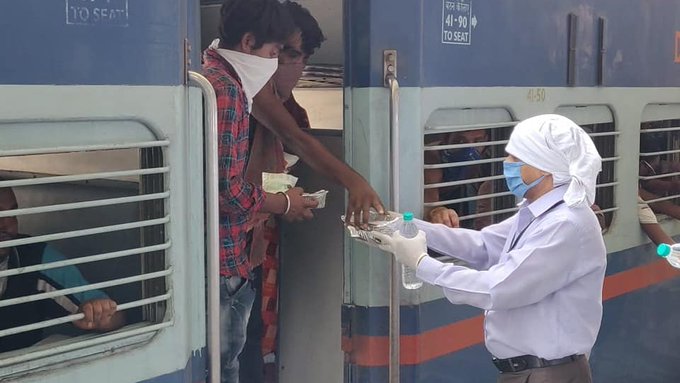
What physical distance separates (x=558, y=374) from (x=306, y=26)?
59.7 inches

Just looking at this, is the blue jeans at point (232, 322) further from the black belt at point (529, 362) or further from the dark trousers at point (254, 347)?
the black belt at point (529, 362)

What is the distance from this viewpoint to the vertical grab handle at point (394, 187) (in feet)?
9.60

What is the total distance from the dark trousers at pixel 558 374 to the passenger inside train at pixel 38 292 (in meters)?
1.19

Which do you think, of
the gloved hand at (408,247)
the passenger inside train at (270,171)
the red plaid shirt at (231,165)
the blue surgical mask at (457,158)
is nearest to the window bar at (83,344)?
the red plaid shirt at (231,165)

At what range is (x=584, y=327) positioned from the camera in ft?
8.91

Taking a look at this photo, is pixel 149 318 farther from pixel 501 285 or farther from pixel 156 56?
pixel 501 285

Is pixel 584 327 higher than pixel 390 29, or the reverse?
pixel 390 29

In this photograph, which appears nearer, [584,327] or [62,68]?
[62,68]

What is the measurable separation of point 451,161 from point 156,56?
1.42m

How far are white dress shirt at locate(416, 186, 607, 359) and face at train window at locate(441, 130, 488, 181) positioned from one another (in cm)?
54

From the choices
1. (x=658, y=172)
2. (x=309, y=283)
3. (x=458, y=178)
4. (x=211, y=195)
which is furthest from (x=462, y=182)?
(x=658, y=172)

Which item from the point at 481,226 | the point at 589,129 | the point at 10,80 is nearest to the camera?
the point at 10,80

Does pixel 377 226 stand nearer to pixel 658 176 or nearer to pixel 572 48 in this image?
pixel 572 48

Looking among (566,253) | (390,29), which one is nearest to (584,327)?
(566,253)
